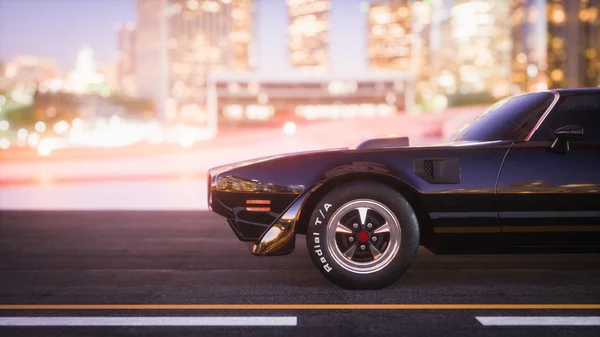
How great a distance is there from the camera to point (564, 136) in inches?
165

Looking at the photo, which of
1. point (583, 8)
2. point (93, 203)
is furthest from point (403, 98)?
point (93, 203)

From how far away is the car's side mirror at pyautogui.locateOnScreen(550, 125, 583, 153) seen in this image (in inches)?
163

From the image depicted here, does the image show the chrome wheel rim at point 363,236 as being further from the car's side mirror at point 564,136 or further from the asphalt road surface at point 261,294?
the car's side mirror at point 564,136

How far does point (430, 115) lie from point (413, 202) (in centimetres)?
1729

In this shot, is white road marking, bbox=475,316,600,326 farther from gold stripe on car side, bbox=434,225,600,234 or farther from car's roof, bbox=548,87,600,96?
car's roof, bbox=548,87,600,96

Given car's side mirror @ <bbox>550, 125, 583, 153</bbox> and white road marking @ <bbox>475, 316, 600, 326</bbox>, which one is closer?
white road marking @ <bbox>475, 316, 600, 326</bbox>

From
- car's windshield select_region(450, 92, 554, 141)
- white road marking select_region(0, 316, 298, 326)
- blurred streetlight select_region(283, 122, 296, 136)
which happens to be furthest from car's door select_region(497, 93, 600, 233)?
blurred streetlight select_region(283, 122, 296, 136)

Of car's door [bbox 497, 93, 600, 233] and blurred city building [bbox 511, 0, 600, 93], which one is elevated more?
blurred city building [bbox 511, 0, 600, 93]

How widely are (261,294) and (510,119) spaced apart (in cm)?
227

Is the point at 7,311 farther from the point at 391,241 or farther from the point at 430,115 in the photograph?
the point at 430,115

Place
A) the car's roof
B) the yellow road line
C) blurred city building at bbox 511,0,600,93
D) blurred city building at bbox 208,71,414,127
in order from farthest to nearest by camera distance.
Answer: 1. blurred city building at bbox 208,71,414,127
2. blurred city building at bbox 511,0,600,93
3. the car's roof
4. the yellow road line

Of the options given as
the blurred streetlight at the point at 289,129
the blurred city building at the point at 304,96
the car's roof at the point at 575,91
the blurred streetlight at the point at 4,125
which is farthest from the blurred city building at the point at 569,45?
the blurred streetlight at the point at 4,125

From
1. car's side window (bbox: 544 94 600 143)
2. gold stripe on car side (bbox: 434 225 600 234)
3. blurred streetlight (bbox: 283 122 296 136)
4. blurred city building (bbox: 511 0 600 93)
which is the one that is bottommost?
gold stripe on car side (bbox: 434 225 600 234)

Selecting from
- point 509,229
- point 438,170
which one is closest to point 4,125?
point 438,170
